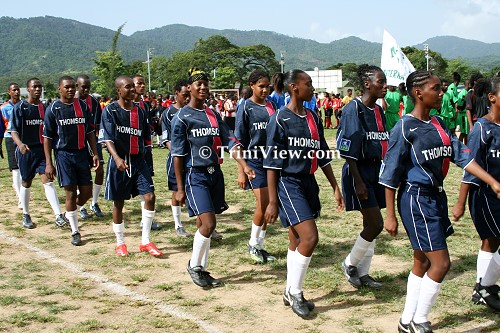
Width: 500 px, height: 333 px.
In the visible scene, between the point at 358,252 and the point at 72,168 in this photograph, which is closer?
→ the point at 358,252

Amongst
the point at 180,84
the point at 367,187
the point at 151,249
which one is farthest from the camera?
the point at 180,84

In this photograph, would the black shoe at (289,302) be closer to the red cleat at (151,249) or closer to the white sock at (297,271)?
the white sock at (297,271)

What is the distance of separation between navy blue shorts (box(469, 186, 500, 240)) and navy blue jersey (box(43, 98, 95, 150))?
549 cm

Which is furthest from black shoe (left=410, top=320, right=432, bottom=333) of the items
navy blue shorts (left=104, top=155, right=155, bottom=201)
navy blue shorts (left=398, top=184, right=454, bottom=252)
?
navy blue shorts (left=104, top=155, right=155, bottom=201)

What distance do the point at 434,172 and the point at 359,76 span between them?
5.11ft

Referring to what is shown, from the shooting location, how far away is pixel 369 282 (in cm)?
585

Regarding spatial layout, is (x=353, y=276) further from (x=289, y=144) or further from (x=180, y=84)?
(x=180, y=84)

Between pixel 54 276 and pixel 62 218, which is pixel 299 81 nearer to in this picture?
pixel 54 276

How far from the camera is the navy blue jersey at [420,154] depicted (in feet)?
14.6

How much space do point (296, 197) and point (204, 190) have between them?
4.33 ft

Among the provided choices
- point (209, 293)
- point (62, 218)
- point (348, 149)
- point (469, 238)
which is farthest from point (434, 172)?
point (62, 218)

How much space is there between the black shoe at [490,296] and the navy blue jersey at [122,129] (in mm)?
4342

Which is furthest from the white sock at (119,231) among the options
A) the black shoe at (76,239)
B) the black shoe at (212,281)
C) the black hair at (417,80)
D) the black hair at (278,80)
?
the black hair at (417,80)

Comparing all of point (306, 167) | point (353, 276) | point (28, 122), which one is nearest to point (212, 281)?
point (353, 276)
